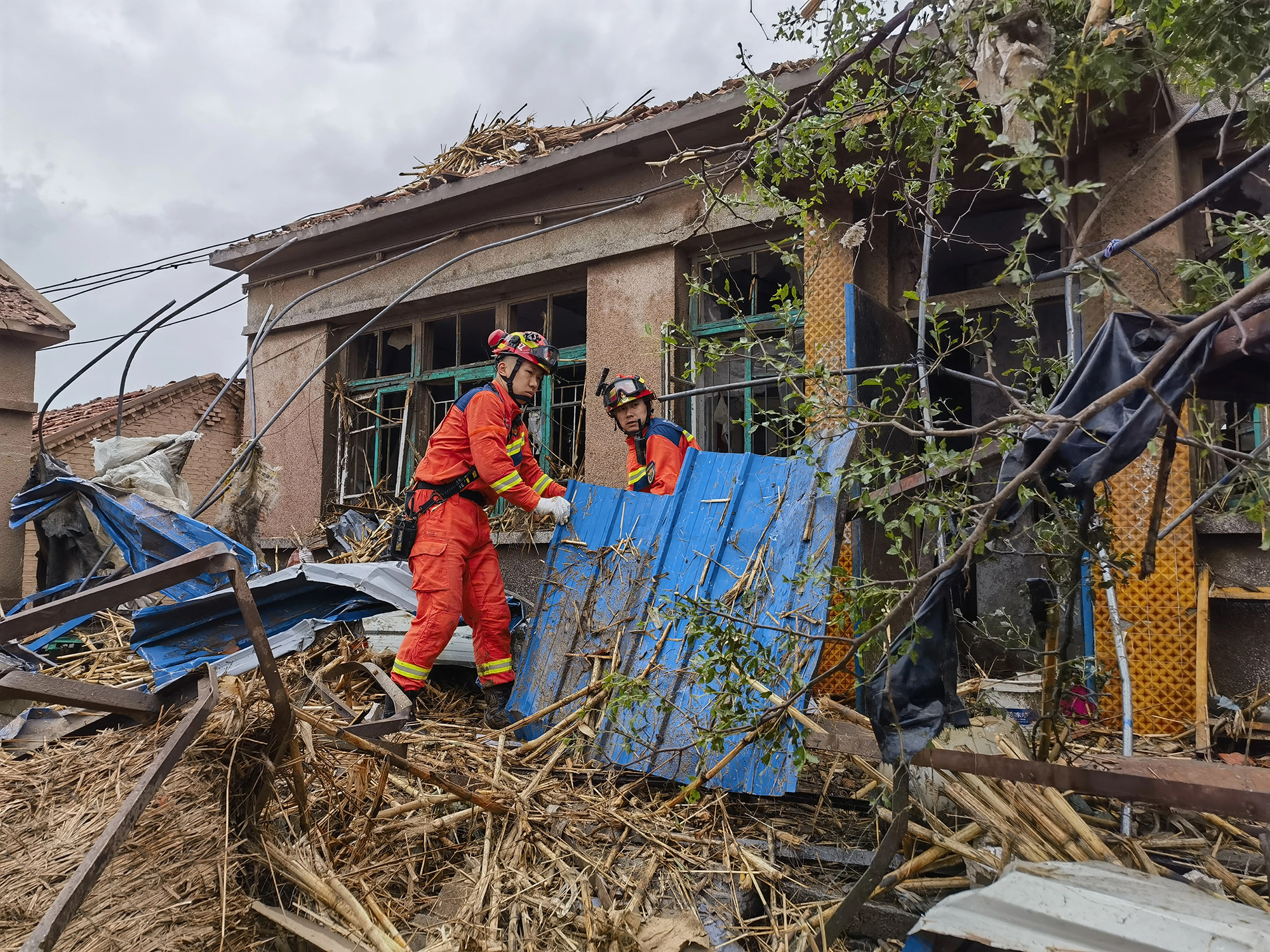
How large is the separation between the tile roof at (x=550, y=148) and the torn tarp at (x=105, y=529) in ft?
13.4

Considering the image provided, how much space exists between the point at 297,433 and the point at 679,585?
672 centimetres

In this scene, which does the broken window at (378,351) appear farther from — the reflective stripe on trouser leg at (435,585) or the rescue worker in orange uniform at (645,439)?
the reflective stripe on trouser leg at (435,585)

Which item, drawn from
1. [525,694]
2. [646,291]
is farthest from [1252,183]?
[525,694]

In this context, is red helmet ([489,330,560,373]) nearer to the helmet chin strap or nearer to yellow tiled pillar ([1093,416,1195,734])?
the helmet chin strap

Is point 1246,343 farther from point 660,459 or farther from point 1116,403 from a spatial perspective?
point 660,459

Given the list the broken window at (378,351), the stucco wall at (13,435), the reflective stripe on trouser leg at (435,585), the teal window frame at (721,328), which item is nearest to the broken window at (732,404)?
the teal window frame at (721,328)

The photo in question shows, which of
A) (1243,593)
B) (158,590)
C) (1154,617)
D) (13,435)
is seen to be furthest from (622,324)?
(158,590)

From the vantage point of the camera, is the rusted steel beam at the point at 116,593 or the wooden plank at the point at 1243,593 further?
the wooden plank at the point at 1243,593

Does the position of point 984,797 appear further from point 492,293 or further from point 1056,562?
point 492,293

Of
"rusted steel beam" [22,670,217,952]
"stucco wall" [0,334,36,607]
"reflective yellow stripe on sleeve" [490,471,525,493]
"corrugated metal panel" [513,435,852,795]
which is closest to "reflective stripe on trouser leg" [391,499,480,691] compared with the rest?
"reflective yellow stripe on sleeve" [490,471,525,493]

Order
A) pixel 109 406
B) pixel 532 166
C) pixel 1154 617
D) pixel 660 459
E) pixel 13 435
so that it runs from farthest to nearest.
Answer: pixel 109 406
pixel 532 166
pixel 13 435
pixel 660 459
pixel 1154 617

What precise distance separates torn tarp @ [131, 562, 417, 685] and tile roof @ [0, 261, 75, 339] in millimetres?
3422

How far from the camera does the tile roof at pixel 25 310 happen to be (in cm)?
709

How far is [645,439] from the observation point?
19.8ft
